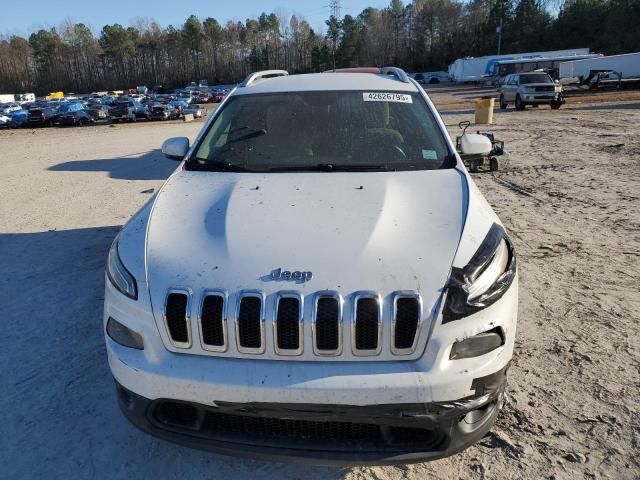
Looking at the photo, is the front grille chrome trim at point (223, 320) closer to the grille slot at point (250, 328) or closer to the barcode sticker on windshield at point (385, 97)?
the grille slot at point (250, 328)

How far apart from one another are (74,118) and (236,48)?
336ft

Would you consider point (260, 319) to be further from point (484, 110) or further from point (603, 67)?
point (603, 67)

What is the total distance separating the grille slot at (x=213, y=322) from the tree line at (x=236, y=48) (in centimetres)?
9991

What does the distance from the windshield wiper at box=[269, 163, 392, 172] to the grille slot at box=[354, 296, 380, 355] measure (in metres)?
1.31

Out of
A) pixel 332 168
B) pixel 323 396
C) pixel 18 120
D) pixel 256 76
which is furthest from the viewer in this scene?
pixel 18 120

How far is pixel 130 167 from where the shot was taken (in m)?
11.2

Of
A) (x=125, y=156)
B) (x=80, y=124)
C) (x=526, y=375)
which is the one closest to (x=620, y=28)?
(x=80, y=124)

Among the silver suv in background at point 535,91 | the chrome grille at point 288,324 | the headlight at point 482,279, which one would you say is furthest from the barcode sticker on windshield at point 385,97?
the silver suv in background at point 535,91

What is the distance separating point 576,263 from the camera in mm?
4719

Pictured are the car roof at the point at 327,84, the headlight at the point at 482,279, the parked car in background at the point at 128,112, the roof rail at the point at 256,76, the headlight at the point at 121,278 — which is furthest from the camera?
the parked car in background at the point at 128,112

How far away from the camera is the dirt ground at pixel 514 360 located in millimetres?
Answer: 2338

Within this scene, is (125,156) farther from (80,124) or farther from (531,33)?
(531,33)

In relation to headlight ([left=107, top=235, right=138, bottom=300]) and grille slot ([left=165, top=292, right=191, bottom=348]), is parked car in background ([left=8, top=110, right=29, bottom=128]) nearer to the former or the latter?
headlight ([left=107, top=235, right=138, bottom=300])

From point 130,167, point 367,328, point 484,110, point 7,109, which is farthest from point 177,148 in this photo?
point 7,109
